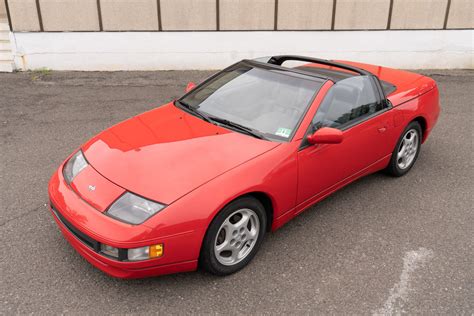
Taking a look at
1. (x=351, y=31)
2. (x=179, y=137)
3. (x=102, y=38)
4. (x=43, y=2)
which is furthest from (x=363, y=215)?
(x=43, y=2)

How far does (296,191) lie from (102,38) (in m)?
7.01

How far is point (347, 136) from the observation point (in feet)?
12.8

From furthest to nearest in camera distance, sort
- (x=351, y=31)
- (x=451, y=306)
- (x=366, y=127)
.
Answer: (x=351, y=31), (x=366, y=127), (x=451, y=306)

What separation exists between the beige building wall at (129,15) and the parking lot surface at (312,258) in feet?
13.4

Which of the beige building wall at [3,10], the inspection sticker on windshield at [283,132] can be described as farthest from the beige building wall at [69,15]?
the inspection sticker on windshield at [283,132]

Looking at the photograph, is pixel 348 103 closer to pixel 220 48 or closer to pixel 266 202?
pixel 266 202

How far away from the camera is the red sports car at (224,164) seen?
2.87m

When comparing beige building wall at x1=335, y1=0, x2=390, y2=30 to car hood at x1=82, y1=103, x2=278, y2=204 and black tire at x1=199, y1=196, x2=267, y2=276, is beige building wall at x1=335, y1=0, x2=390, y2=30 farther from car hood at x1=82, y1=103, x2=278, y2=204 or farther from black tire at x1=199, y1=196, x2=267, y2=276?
black tire at x1=199, y1=196, x2=267, y2=276

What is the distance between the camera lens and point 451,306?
3.04m

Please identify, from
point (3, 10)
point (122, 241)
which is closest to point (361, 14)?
point (3, 10)

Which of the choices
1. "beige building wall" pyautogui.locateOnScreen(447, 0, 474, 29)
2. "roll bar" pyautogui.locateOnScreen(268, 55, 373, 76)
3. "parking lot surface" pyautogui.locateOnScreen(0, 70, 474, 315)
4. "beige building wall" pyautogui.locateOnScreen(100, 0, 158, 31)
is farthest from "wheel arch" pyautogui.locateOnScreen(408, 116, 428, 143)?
"beige building wall" pyautogui.locateOnScreen(100, 0, 158, 31)

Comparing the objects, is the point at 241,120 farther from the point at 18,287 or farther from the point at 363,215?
the point at 18,287

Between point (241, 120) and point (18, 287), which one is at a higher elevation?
point (241, 120)

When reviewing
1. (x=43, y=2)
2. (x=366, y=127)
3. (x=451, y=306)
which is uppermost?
(x=43, y=2)
